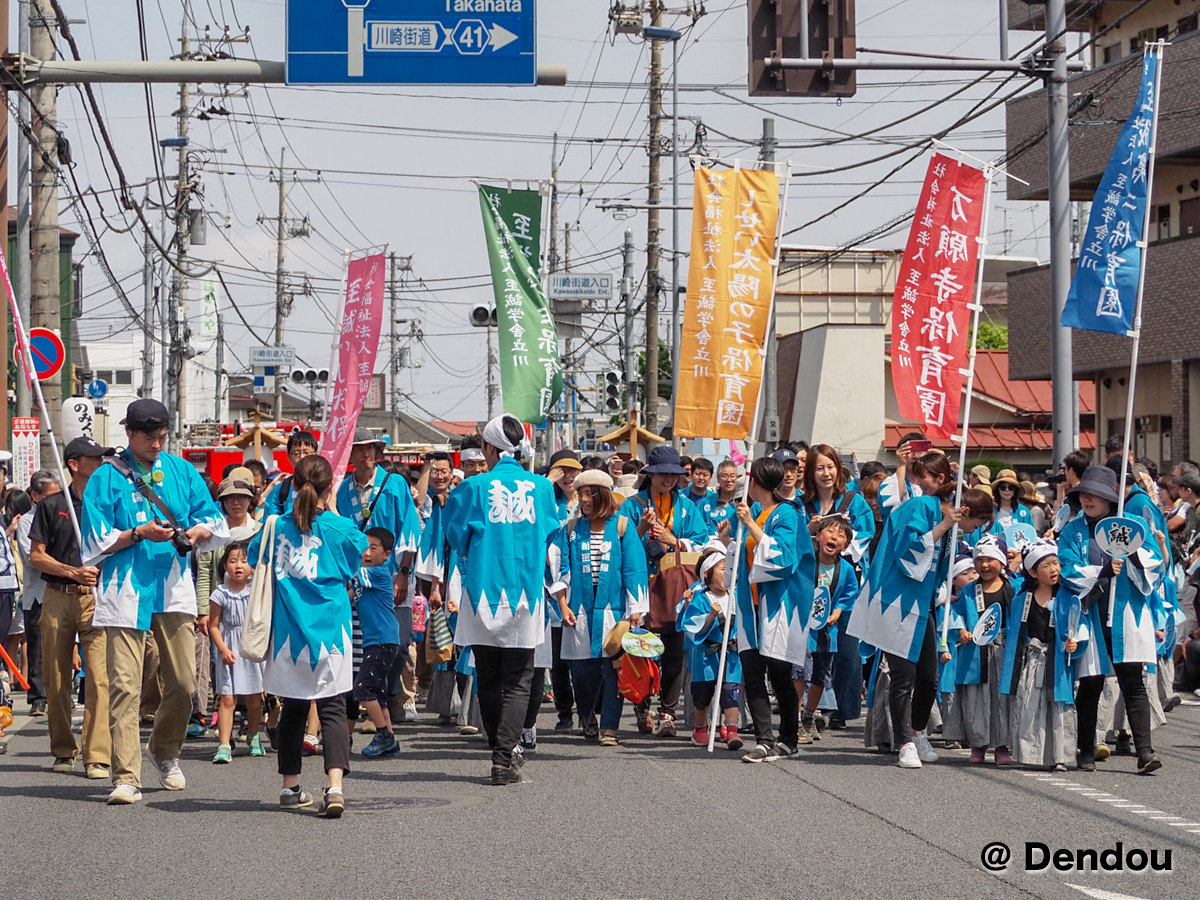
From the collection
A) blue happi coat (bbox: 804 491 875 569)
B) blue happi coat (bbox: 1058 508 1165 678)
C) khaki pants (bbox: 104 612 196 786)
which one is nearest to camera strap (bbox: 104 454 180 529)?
khaki pants (bbox: 104 612 196 786)

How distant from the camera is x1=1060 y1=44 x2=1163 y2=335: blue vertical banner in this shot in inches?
452

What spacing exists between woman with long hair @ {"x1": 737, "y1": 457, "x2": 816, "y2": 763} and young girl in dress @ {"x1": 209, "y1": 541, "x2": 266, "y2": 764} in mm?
3240

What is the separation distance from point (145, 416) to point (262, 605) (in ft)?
4.64

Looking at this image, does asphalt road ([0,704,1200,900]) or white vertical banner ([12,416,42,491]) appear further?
white vertical banner ([12,416,42,491])

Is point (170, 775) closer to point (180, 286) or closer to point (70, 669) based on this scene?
point (70, 669)

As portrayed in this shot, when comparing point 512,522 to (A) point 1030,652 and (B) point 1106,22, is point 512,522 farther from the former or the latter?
(B) point 1106,22

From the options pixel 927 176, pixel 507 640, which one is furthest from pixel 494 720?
pixel 927 176

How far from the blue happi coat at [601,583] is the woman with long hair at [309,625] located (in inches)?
110

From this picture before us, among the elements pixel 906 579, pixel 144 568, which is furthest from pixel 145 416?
pixel 906 579

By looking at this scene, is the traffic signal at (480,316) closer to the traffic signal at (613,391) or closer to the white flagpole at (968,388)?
the traffic signal at (613,391)

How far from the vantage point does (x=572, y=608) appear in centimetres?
1087

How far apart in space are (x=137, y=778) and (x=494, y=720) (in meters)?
2.15

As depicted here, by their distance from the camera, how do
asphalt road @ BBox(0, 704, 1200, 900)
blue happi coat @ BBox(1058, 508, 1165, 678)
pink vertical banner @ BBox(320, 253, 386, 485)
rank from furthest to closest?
pink vertical banner @ BBox(320, 253, 386, 485)
blue happi coat @ BBox(1058, 508, 1165, 678)
asphalt road @ BBox(0, 704, 1200, 900)

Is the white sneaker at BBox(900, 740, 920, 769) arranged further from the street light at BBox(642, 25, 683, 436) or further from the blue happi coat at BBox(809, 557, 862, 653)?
the street light at BBox(642, 25, 683, 436)
